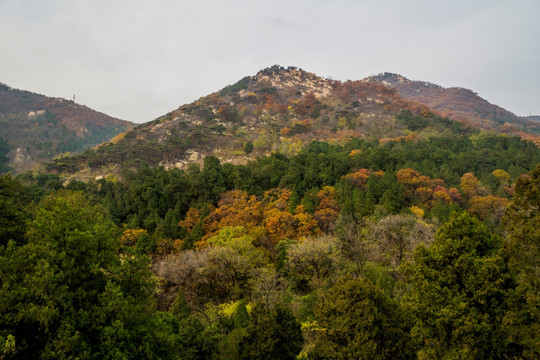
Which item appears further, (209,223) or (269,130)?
(269,130)

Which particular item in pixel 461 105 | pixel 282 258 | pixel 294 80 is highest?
pixel 294 80

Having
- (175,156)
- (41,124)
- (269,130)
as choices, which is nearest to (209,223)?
(175,156)

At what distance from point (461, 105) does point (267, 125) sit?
98.6 metres

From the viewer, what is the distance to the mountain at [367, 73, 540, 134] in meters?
105

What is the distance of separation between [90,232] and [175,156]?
51.9 m

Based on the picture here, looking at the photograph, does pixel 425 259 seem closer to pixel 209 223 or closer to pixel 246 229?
pixel 246 229

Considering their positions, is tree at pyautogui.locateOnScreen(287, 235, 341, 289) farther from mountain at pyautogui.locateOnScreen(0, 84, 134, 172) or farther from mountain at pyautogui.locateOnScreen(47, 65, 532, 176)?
mountain at pyautogui.locateOnScreen(0, 84, 134, 172)

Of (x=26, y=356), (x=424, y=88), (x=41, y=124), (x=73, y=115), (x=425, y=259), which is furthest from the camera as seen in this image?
(x=424, y=88)

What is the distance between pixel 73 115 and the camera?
11100 centimetres

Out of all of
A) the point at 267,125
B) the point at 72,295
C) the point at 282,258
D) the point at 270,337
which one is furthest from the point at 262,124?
the point at 72,295

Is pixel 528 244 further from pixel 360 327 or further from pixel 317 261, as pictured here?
pixel 317 261

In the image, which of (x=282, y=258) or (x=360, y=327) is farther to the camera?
(x=282, y=258)

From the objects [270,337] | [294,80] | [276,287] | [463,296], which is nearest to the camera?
[463,296]

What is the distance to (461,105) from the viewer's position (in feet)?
429
